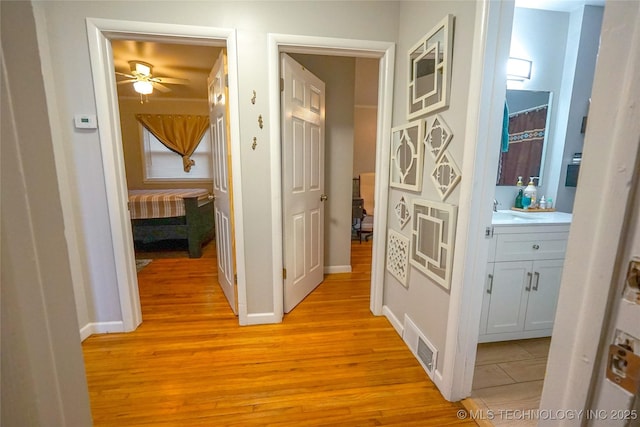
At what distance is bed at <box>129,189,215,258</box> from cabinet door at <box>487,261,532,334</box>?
3.16 meters

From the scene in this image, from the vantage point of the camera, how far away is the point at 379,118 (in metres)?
1.99

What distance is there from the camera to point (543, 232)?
5.34 ft

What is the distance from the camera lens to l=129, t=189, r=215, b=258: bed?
335 centimetres

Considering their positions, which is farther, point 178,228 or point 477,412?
point 178,228

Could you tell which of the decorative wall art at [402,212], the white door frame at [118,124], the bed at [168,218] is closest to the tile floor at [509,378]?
the decorative wall art at [402,212]

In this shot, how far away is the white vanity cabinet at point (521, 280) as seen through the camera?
1.62m

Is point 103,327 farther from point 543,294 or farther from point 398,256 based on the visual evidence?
point 543,294

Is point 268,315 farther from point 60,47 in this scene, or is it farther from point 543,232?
point 60,47

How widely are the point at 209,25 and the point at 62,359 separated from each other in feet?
6.42

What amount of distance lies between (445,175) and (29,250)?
1.47 m

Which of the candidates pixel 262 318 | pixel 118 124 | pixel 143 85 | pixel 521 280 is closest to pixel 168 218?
pixel 143 85

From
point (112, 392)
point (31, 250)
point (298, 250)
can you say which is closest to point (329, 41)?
point (298, 250)

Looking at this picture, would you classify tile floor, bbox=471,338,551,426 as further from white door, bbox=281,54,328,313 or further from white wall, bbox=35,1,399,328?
white wall, bbox=35,1,399,328

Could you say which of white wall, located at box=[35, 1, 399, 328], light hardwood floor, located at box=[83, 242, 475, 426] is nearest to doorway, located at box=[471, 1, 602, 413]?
light hardwood floor, located at box=[83, 242, 475, 426]
